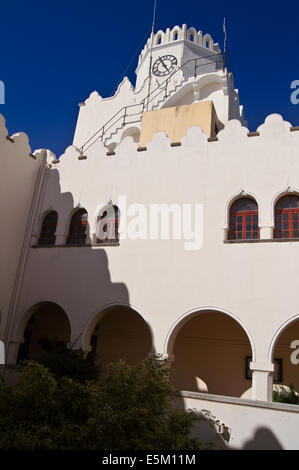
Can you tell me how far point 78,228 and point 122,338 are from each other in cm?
468

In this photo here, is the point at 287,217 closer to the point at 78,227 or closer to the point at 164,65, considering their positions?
the point at 78,227

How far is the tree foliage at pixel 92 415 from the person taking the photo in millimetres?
5500

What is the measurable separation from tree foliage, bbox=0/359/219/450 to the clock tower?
22106 millimetres

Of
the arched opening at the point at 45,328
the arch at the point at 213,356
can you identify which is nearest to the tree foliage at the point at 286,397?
the arch at the point at 213,356

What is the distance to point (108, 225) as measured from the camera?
13266 mm

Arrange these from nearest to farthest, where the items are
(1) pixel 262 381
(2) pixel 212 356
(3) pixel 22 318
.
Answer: (1) pixel 262 381 → (3) pixel 22 318 → (2) pixel 212 356

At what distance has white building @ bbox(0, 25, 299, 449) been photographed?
10016 mm

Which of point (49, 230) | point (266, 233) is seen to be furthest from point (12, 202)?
point (266, 233)

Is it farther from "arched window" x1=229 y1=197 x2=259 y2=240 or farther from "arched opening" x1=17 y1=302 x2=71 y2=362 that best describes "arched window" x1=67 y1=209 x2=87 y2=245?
"arched window" x1=229 y1=197 x2=259 y2=240

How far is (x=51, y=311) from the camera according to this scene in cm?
1542

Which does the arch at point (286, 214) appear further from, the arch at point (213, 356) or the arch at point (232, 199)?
the arch at point (213, 356)

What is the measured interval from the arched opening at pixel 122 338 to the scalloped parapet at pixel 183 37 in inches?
832

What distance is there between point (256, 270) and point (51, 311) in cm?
903
